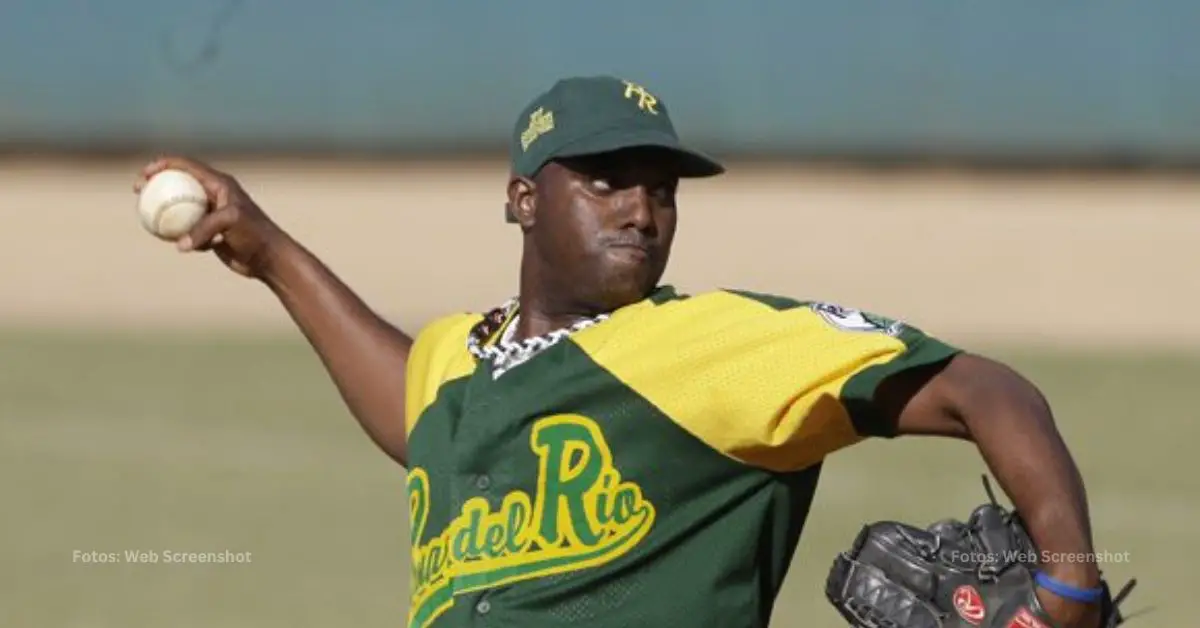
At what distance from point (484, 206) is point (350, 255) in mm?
1966

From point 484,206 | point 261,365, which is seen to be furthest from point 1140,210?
point 261,365

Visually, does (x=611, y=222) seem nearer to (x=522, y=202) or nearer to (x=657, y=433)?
(x=522, y=202)

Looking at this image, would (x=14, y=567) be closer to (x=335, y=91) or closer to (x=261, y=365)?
(x=261, y=365)

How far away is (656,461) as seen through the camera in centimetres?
383

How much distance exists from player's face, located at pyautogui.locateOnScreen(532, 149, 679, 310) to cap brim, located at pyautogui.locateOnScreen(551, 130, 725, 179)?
0.03m

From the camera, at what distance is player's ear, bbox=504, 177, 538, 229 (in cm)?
416

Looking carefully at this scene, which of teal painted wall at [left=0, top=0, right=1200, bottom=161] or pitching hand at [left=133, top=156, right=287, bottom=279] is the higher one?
teal painted wall at [left=0, top=0, right=1200, bottom=161]

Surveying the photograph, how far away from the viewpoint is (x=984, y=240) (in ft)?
62.0

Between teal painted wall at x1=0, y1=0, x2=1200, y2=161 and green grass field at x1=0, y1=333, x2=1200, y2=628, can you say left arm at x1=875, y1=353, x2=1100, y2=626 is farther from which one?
teal painted wall at x1=0, y1=0, x2=1200, y2=161

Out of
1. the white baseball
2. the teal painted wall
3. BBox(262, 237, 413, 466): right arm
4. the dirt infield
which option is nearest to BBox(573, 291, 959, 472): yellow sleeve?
BBox(262, 237, 413, 466): right arm

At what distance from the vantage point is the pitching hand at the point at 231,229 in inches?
186

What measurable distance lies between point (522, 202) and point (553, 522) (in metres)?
0.60

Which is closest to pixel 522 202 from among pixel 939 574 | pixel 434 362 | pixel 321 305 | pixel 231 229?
pixel 434 362

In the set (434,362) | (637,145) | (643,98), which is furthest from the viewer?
(434,362)
